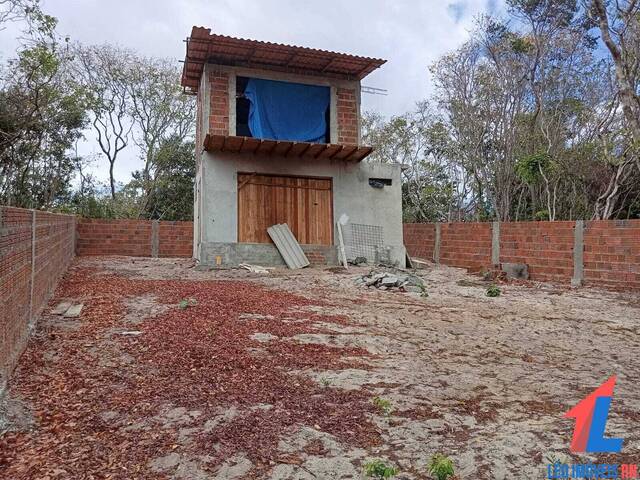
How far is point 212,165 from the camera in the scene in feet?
38.3

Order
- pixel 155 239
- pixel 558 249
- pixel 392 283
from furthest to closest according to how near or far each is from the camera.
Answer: pixel 155 239
pixel 558 249
pixel 392 283

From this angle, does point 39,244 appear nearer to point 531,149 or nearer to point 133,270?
point 133,270

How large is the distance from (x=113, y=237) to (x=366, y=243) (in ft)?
28.9

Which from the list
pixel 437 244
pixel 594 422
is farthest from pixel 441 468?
pixel 437 244

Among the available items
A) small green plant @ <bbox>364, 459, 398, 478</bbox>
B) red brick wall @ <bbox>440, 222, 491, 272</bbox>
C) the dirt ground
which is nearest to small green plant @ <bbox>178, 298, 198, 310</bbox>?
the dirt ground

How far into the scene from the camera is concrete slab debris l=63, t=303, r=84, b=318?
551 cm

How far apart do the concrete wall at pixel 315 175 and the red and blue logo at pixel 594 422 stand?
920 cm

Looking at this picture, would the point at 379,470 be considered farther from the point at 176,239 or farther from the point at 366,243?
the point at 176,239

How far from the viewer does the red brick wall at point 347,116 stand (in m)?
12.9

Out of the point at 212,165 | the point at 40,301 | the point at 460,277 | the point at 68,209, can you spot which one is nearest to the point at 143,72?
the point at 68,209

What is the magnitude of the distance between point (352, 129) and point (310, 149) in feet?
6.05

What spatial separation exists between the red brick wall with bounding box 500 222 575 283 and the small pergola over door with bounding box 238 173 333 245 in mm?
4407

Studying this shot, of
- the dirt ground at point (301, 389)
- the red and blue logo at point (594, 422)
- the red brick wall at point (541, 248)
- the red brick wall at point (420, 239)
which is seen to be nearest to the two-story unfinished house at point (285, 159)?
the red brick wall at point (420, 239)

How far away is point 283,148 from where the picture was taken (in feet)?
38.1
